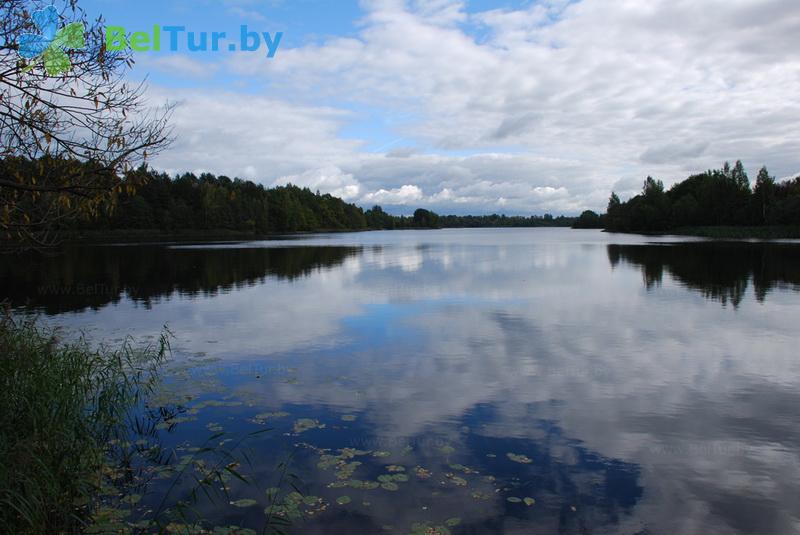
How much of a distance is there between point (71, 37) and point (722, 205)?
13662 centimetres

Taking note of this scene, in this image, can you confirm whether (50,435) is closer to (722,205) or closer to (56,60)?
(56,60)

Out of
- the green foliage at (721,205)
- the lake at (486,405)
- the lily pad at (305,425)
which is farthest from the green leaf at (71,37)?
the green foliage at (721,205)

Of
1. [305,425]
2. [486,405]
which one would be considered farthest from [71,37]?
[486,405]

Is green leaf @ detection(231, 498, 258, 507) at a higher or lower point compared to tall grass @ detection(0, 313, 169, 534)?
lower

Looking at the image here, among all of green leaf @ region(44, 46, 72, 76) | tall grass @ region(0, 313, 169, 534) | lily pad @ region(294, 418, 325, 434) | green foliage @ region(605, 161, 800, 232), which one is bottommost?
lily pad @ region(294, 418, 325, 434)

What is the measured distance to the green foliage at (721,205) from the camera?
105562mm

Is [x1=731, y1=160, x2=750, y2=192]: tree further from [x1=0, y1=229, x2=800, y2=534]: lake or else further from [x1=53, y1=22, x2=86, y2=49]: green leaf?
[x1=53, y1=22, x2=86, y2=49]: green leaf

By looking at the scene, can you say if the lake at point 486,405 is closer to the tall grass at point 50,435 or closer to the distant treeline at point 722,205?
the tall grass at point 50,435

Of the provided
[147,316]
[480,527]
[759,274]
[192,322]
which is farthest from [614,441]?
[759,274]

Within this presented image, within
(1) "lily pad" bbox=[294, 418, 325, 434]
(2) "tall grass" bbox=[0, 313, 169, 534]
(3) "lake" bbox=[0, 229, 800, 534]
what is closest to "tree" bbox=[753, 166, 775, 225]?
(3) "lake" bbox=[0, 229, 800, 534]

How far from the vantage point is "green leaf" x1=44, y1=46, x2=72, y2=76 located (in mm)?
6602

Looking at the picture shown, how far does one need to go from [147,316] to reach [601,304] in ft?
60.2

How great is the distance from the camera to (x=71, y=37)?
6609 mm

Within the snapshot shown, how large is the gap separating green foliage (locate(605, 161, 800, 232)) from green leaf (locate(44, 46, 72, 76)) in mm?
114338
